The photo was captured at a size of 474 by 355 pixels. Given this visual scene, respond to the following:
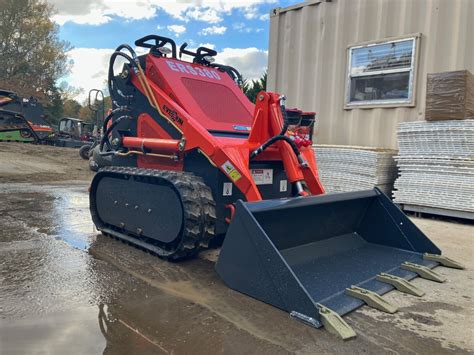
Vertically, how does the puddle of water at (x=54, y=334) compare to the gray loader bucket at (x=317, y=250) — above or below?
below

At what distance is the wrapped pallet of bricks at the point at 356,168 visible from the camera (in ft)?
22.2

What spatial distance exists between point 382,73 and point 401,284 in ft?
17.0

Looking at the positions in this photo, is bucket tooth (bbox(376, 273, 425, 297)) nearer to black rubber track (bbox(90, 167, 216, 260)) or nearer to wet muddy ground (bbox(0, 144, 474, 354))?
wet muddy ground (bbox(0, 144, 474, 354))

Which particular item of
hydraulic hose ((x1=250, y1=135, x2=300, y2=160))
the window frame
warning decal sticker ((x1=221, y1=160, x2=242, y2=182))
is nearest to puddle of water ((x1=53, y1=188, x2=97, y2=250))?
warning decal sticker ((x1=221, y1=160, x2=242, y2=182))

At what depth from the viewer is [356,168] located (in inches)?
274

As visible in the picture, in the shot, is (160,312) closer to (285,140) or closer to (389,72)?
(285,140)

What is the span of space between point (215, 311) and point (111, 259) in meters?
1.52

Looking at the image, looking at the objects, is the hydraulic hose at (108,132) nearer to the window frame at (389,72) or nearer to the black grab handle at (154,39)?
the black grab handle at (154,39)

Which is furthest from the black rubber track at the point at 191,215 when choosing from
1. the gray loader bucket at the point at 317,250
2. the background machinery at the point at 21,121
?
the background machinery at the point at 21,121

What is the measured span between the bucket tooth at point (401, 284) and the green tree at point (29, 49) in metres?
35.4

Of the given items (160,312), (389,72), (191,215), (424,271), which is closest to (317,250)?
(424,271)

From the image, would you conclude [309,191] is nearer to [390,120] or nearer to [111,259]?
[111,259]

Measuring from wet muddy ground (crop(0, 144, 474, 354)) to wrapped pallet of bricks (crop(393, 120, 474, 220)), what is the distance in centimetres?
180

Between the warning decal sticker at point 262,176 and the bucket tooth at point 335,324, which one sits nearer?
the bucket tooth at point 335,324
